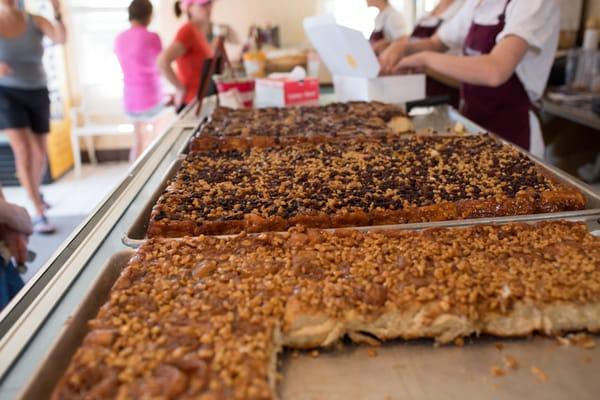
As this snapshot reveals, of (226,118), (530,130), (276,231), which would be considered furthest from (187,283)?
(530,130)

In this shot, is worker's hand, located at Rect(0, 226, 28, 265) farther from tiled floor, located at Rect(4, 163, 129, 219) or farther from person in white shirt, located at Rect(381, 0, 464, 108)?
tiled floor, located at Rect(4, 163, 129, 219)

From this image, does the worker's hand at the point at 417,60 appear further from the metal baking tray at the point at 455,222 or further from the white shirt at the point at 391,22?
the white shirt at the point at 391,22

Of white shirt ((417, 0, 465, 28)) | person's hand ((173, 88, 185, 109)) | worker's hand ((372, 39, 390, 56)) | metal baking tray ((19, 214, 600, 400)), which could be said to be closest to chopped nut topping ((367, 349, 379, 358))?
metal baking tray ((19, 214, 600, 400))

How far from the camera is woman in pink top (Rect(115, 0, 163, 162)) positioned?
4441mm

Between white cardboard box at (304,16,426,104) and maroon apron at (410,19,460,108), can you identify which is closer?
white cardboard box at (304,16,426,104)

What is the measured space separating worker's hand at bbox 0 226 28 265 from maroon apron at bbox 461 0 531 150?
1974 millimetres

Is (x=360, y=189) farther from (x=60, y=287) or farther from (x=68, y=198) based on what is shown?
(x=68, y=198)

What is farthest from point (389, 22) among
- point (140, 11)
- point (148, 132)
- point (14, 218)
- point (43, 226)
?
point (43, 226)

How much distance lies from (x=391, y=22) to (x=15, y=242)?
9.04 feet

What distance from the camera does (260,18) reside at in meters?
6.08

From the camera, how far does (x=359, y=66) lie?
2.63 metres

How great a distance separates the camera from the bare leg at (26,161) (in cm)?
402

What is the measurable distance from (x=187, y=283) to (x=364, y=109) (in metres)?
1.64

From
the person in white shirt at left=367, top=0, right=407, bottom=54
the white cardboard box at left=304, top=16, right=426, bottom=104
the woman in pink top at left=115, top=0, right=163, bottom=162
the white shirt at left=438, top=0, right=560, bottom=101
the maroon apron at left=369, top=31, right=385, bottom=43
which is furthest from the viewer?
the woman in pink top at left=115, top=0, right=163, bottom=162
